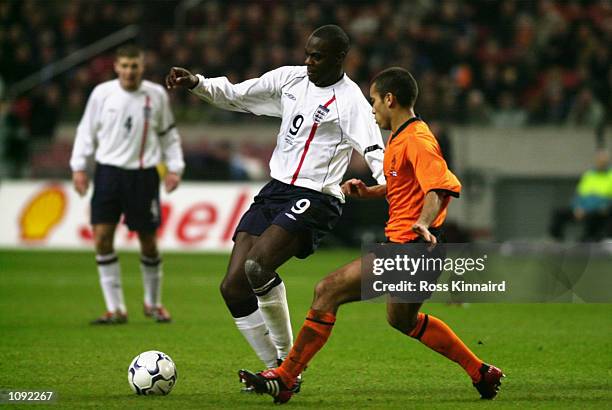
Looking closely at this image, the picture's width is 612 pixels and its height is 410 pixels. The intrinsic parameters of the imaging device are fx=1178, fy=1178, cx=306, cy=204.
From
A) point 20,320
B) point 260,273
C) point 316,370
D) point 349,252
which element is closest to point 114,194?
point 20,320

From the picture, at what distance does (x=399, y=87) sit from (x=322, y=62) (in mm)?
615

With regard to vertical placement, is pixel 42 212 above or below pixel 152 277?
below

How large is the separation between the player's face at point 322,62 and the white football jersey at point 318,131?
0.05 meters

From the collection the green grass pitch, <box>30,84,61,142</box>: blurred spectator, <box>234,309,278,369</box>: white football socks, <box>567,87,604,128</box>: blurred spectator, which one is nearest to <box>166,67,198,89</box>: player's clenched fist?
<box>234,309,278,369</box>: white football socks

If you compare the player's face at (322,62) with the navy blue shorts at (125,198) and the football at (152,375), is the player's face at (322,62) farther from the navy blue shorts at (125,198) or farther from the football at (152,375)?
the navy blue shorts at (125,198)

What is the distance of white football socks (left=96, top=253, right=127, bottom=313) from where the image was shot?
1066cm

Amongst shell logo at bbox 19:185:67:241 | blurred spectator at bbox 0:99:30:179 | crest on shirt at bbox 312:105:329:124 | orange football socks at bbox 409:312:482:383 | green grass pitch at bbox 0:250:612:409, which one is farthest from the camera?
blurred spectator at bbox 0:99:30:179

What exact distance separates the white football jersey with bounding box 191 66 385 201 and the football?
1.30 m

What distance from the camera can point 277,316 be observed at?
716 centimetres

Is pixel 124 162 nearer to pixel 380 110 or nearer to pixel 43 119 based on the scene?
pixel 380 110

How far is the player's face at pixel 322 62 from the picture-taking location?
6969mm

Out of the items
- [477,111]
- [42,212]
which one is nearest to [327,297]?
[42,212]

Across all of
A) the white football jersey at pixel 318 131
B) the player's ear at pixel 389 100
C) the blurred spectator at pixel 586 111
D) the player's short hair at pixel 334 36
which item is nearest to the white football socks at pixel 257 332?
the white football jersey at pixel 318 131

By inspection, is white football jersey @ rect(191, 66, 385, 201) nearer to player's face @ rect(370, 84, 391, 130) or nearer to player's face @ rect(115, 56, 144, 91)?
player's face @ rect(370, 84, 391, 130)
